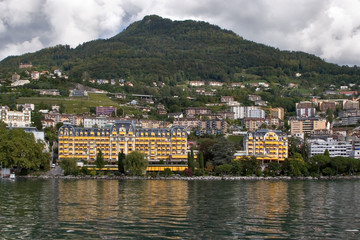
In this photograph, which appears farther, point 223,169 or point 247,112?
point 247,112

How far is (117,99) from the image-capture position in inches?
5615

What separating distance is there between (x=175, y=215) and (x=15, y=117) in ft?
247

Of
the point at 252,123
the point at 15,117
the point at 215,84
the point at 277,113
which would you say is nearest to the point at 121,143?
the point at 15,117

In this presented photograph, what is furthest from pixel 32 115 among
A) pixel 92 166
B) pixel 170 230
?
pixel 170 230

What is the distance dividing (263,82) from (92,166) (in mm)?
125940

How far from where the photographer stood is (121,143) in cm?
8819

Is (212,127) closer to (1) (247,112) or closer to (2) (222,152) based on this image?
(1) (247,112)

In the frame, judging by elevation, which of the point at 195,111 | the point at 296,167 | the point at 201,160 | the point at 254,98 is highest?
the point at 254,98

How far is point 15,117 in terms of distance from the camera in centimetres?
10094

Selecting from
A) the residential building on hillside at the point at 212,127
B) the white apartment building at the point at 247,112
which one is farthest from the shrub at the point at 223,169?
the white apartment building at the point at 247,112

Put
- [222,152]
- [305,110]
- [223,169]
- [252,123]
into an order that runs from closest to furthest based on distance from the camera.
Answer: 1. [223,169]
2. [222,152]
3. [252,123]
4. [305,110]

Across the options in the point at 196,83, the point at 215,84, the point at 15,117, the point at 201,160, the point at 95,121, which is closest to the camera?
the point at 201,160

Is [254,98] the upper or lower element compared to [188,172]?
upper

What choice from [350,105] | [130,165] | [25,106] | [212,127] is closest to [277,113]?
[350,105]
